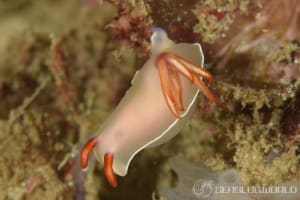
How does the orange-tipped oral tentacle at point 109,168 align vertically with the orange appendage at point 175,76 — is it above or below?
below

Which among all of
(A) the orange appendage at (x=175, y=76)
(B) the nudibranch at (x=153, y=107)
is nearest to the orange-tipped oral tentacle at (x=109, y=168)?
(B) the nudibranch at (x=153, y=107)

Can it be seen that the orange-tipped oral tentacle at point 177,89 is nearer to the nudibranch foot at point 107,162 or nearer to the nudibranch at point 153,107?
the nudibranch at point 153,107

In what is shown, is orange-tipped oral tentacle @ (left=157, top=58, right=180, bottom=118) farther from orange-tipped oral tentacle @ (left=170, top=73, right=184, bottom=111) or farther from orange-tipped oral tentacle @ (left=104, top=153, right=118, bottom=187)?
orange-tipped oral tentacle @ (left=104, top=153, right=118, bottom=187)

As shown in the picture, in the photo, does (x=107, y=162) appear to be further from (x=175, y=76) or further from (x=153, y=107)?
(x=175, y=76)

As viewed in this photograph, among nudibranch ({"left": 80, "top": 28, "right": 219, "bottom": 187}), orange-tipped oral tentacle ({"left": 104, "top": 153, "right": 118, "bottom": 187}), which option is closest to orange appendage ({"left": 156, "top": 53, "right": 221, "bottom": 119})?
nudibranch ({"left": 80, "top": 28, "right": 219, "bottom": 187})

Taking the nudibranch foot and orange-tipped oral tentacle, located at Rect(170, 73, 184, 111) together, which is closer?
the nudibranch foot

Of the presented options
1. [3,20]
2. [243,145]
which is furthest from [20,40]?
[243,145]

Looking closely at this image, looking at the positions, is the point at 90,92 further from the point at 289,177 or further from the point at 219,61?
the point at 289,177
